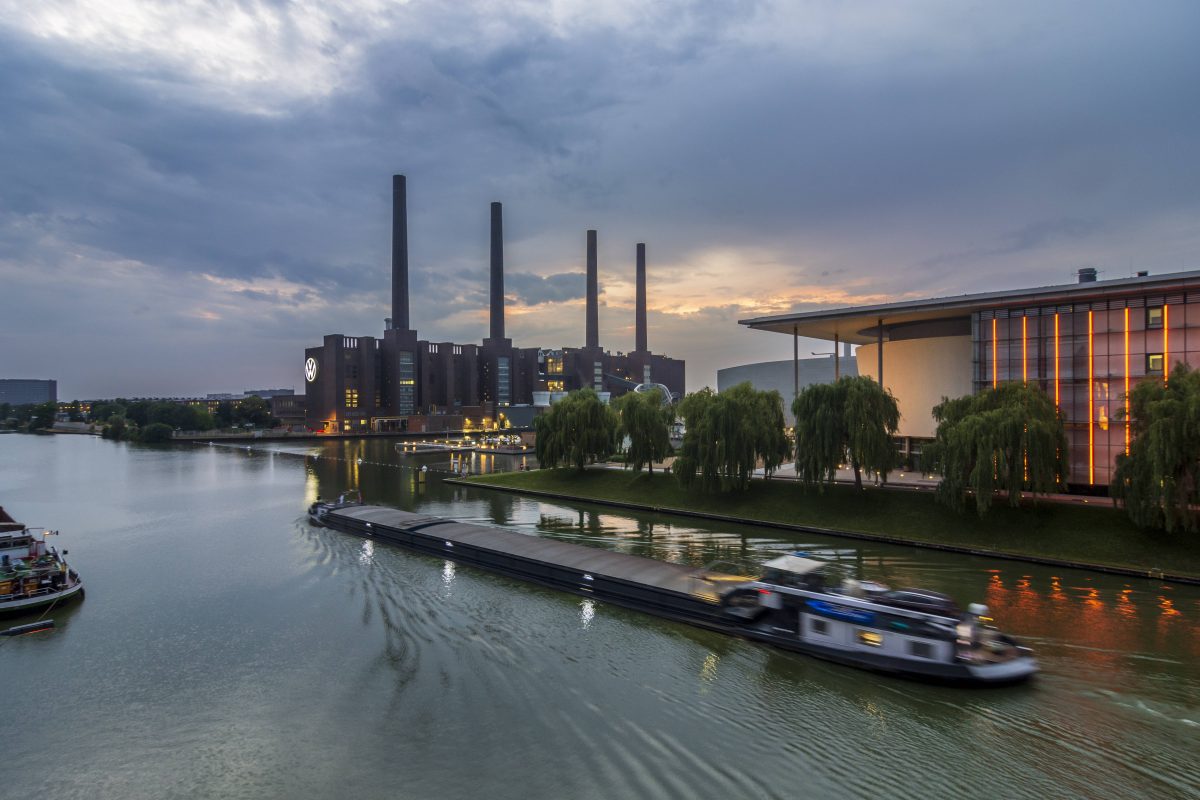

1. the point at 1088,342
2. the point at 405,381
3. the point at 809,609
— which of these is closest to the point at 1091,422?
the point at 1088,342

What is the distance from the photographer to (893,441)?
40.1 m

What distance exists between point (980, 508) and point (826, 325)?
26246 mm

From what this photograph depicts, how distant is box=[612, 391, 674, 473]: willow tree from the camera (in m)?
52.8

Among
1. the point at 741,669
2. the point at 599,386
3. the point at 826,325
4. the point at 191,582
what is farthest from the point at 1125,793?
the point at 599,386

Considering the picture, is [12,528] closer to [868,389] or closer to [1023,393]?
[868,389]

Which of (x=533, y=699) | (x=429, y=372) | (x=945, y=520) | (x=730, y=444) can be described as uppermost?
(x=429, y=372)

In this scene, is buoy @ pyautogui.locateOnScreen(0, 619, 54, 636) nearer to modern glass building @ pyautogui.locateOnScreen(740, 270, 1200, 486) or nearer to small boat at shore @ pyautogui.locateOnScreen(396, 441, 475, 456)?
modern glass building @ pyautogui.locateOnScreen(740, 270, 1200, 486)

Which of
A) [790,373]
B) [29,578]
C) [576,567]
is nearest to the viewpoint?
[29,578]

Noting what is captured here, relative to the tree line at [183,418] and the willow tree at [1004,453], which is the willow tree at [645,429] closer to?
the willow tree at [1004,453]

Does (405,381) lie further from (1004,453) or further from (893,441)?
(1004,453)

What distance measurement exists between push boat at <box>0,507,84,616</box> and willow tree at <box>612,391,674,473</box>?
3634 centimetres

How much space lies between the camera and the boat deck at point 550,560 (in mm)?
23672

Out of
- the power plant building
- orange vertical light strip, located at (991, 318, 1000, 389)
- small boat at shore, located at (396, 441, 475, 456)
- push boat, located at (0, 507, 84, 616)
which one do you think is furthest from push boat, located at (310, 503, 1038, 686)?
the power plant building

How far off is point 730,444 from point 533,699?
28862mm
